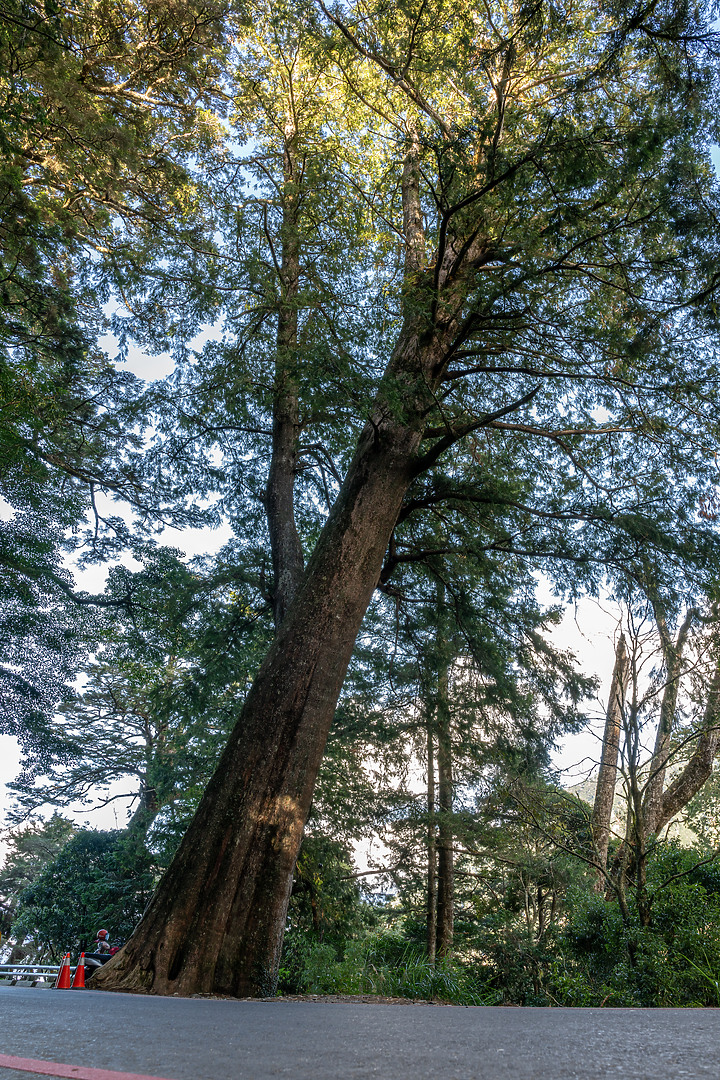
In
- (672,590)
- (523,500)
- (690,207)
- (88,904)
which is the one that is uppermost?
(690,207)

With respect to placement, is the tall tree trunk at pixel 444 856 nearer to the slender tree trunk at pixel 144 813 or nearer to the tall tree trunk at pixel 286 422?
the tall tree trunk at pixel 286 422

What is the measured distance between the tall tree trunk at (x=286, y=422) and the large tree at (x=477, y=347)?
0.12 ft

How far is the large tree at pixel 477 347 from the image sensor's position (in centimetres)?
423

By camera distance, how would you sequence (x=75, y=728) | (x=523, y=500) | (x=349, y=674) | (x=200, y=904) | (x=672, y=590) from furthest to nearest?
1. (x=75, y=728)
2. (x=349, y=674)
3. (x=523, y=500)
4. (x=672, y=590)
5. (x=200, y=904)

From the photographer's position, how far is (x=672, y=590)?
595 centimetres

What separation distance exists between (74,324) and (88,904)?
45.7ft

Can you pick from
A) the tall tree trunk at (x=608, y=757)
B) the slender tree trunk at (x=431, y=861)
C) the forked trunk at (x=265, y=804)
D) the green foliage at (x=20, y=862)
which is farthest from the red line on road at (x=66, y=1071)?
the green foliage at (x=20, y=862)

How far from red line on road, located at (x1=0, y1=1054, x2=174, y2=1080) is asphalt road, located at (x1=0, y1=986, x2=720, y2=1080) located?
35 millimetres

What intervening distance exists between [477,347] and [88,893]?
15.7m

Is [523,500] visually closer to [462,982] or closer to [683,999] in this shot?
[683,999]

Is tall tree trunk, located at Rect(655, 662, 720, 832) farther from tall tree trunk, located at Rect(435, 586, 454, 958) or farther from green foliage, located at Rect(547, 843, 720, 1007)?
green foliage, located at Rect(547, 843, 720, 1007)

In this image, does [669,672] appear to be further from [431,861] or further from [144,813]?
[144,813]

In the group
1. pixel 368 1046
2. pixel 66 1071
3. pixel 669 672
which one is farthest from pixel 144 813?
pixel 66 1071

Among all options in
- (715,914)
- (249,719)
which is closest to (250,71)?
(249,719)
